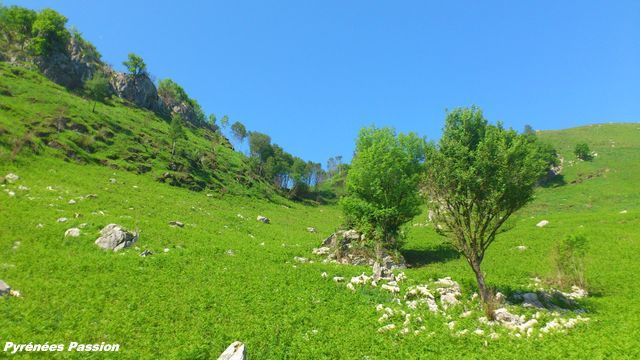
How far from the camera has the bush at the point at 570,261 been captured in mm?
26031

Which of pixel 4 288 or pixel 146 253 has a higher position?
pixel 146 253

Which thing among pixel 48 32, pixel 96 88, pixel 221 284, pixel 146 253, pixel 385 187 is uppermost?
pixel 48 32

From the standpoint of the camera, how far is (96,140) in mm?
70688

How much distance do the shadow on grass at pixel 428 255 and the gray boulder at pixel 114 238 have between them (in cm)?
2540

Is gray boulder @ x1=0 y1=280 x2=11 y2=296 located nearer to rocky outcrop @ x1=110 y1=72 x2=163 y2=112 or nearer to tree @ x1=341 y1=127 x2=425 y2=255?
tree @ x1=341 y1=127 x2=425 y2=255

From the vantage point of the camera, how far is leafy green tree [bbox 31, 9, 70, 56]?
10688 centimetres

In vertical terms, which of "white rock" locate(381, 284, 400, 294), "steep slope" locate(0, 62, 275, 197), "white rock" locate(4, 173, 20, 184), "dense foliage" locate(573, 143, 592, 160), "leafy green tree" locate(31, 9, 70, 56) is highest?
"leafy green tree" locate(31, 9, 70, 56)

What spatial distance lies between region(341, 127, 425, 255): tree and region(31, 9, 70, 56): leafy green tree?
12227 cm

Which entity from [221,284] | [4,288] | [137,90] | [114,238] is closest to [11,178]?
[114,238]

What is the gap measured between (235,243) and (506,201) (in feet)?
83.2

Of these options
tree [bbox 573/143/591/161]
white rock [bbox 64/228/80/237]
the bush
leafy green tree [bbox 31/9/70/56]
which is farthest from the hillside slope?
leafy green tree [bbox 31/9/70/56]

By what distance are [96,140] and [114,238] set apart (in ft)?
181

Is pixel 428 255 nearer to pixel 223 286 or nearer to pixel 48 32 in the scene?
pixel 223 286

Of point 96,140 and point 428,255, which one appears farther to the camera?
point 96,140
